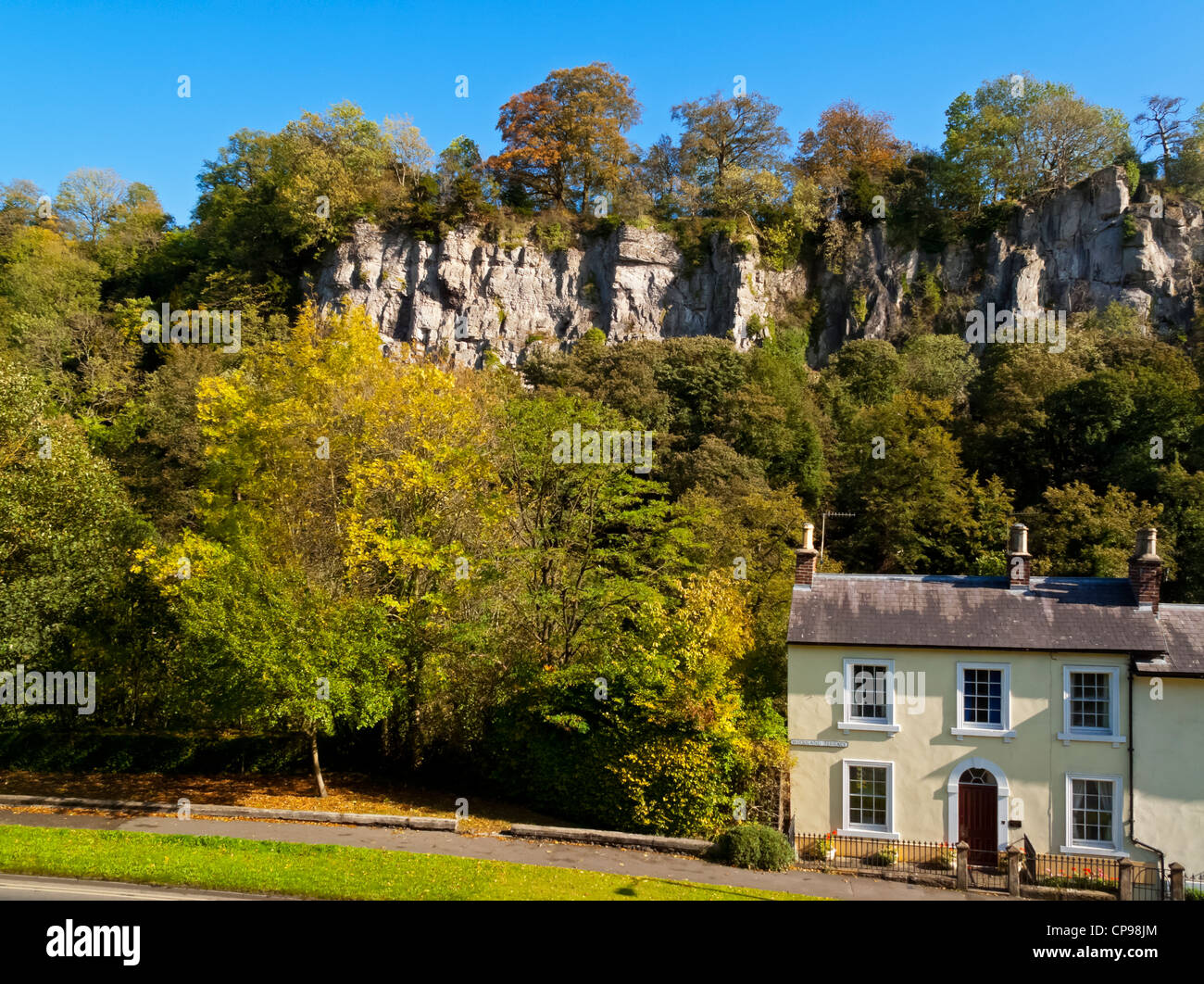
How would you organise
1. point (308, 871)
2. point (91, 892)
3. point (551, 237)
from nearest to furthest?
point (91, 892), point (308, 871), point (551, 237)

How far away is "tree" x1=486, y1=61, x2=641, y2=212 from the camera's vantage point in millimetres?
66938

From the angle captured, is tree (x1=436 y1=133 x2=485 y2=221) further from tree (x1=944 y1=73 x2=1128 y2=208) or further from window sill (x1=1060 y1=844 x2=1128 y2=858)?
window sill (x1=1060 y1=844 x2=1128 y2=858)

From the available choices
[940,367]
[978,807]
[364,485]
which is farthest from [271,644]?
[940,367]

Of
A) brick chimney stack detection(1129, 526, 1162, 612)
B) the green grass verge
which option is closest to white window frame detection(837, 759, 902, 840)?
the green grass verge

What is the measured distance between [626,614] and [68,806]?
1418cm

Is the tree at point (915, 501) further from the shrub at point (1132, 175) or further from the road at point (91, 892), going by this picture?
the shrub at point (1132, 175)

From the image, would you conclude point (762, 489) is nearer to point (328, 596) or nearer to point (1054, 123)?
point (328, 596)

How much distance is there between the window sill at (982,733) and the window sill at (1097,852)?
105 inches

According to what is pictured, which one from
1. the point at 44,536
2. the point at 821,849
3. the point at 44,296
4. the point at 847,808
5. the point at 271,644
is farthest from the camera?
the point at 44,296

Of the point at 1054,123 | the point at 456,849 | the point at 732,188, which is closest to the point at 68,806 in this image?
the point at 456,849

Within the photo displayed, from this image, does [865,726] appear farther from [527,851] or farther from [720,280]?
[720,280]

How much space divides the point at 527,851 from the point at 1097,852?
514 inches

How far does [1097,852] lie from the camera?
67.4 ft

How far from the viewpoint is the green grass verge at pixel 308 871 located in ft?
49.1
